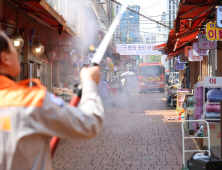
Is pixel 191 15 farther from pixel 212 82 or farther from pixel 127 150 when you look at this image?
pixel 127 150

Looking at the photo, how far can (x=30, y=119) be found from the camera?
5.31ft

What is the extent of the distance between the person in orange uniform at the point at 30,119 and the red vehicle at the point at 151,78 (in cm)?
3188

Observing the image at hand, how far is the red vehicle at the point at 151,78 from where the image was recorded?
33.5 meters

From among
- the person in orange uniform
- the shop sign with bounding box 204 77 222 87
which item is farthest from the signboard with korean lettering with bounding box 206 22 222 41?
the person in orange uniform

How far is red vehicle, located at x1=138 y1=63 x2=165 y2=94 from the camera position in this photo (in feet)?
110

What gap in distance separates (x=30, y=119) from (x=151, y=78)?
106ft

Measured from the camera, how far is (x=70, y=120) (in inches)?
65.0

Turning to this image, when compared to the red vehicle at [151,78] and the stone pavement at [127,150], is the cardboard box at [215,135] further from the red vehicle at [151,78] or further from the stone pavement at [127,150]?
the red vehicle at [151,78]

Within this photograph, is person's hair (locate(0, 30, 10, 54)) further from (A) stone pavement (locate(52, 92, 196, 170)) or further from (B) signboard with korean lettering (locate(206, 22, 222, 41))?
(B) signboard with korean lettering (locate(206, 22, 222, 41))

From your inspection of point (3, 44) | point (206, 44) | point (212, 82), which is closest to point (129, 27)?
point (206, 44)

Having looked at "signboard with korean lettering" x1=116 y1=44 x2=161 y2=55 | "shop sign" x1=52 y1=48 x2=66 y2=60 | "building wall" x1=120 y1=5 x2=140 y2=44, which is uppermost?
"building wall" x1=120 y1=5 x2=140 y2=44

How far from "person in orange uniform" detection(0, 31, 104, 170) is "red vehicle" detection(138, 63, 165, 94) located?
31.9 m

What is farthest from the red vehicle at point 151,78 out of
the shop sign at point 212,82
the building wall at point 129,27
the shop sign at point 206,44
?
the shop sign at point 212,82

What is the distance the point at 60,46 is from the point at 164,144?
25.9 ft
